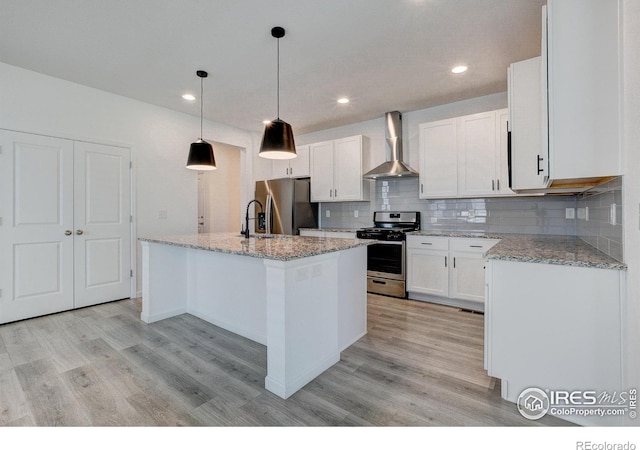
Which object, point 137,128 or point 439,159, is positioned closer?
point 439,159

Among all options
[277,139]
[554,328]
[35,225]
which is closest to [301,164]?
[277,139]

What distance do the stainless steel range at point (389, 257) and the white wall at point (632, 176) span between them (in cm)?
250

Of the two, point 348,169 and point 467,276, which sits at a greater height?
point 348,169

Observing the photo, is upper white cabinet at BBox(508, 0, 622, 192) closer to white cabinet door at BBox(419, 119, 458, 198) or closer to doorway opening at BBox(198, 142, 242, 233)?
white cabinet door at BBox(419, 119, 458, 198)

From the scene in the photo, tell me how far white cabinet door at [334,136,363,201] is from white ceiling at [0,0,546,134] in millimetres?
815

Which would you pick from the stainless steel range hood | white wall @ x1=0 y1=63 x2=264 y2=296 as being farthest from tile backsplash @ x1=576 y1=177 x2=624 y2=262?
white wall @ x1=0 y1=63 x2=264 y2=296

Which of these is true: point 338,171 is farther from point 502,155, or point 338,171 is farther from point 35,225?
point 35,225

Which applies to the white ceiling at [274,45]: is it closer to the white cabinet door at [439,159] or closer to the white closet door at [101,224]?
the white cabinet door at [439,159]

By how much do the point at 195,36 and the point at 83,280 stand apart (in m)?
3.02

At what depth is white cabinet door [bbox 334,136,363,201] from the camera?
14.9ft

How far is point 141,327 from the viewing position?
2.92 m

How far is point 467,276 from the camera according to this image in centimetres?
345

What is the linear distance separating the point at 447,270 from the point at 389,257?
0.73 metres
